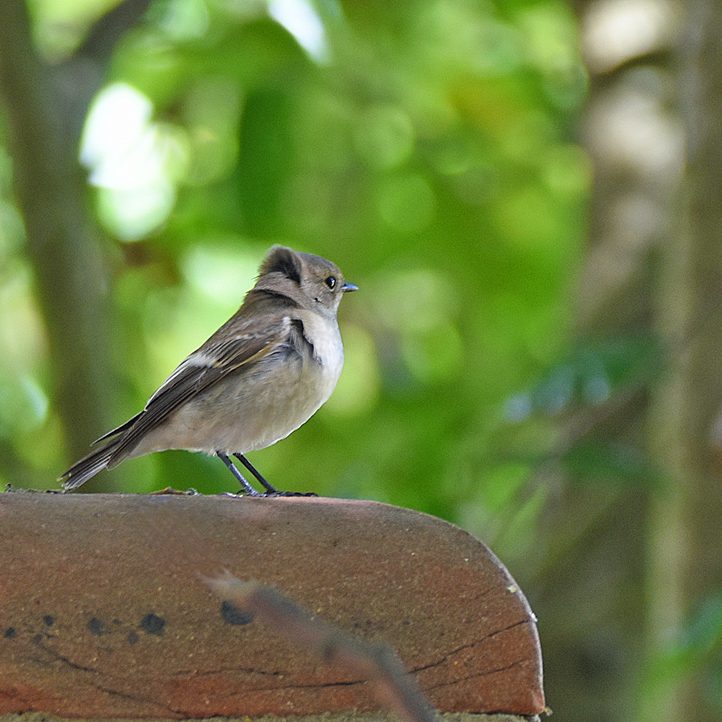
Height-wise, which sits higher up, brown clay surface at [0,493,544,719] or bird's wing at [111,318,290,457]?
bird's wing at [111,318,290,457]

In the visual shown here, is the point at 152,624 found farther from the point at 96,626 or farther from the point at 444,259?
the point at 444,259

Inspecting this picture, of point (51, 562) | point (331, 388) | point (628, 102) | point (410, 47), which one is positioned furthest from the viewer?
point (410, 47)

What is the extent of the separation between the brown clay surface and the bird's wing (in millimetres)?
1438

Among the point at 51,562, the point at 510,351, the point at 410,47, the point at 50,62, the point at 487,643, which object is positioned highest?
the point at 50,62

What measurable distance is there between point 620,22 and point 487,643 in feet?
18.0

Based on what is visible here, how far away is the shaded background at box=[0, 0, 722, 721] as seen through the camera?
5.31 metres

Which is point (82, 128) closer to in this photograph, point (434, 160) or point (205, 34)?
point (205, 34)

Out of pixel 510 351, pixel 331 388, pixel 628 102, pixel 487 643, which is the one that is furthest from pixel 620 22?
pixel 487 643

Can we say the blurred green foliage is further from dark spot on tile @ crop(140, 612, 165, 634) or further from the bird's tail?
dark spot on tile @ crop(140, 612, 165, 634)

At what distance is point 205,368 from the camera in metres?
3.66

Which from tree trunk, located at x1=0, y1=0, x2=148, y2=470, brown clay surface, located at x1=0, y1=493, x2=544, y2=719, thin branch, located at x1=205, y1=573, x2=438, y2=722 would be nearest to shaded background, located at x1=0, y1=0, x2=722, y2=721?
tree trunk, located at x1=0, y1=0, x2=148, y2=470

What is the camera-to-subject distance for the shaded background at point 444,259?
531 cm

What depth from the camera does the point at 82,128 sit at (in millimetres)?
5426

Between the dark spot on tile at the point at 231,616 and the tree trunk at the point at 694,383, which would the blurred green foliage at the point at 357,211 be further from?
the dark spot on tile at the point at 231,616
